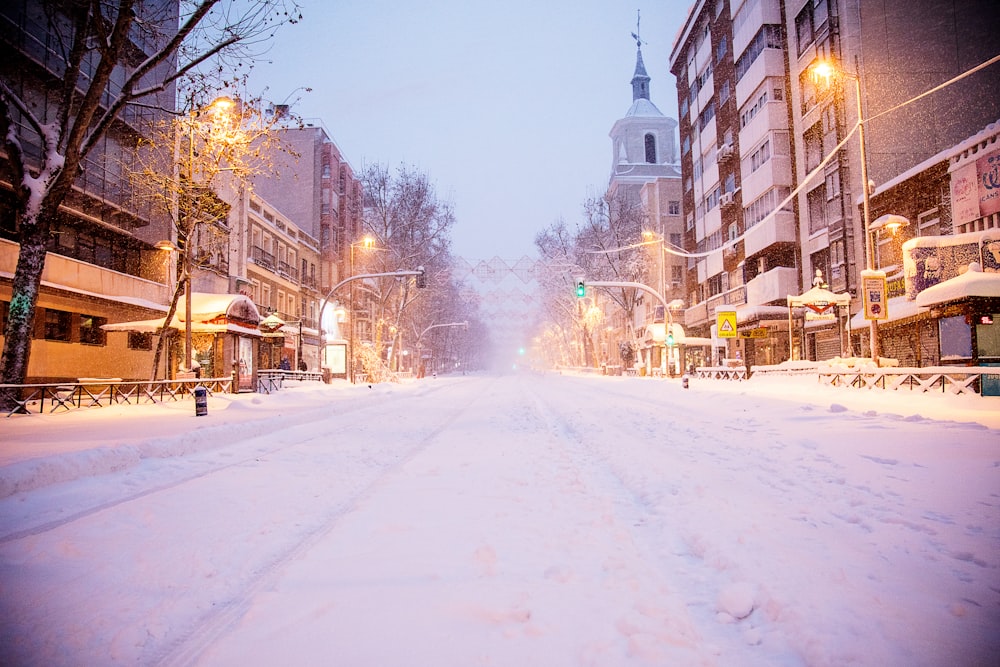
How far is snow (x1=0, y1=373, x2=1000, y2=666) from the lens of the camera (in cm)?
237

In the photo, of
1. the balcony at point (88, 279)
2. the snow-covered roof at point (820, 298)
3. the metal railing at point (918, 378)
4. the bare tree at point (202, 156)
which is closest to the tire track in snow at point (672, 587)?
the metal railing at point (918, 378)

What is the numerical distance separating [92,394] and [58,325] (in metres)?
7.08

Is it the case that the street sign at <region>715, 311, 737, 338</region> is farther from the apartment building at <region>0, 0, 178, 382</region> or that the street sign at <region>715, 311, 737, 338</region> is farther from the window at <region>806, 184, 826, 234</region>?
the apartment building at <region>0, 0, 178, 382</region>

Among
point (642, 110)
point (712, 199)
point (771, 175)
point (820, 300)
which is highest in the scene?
point (642, 110)

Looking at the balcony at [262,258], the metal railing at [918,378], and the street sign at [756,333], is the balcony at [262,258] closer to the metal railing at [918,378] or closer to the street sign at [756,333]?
the street sign at [756,333]

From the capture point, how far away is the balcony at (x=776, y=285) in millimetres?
28656

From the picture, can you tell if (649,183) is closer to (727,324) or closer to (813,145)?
(813,145)

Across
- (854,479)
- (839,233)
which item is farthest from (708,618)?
(839,233)

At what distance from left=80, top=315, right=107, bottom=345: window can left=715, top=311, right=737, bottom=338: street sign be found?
26635 mm

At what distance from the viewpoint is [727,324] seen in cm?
2564

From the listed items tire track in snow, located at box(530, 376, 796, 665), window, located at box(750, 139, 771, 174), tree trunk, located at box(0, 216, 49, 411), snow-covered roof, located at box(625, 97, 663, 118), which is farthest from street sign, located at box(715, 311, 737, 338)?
snow-covered roof, located at box(625, 97, 663, 118)

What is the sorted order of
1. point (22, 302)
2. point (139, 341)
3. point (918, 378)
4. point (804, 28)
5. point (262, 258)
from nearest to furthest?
point (22, 302)
point (918, 378)
point (139, 341)
point (804, 28)
point (262, 258)

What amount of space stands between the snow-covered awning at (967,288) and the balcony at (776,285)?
42.4 feet

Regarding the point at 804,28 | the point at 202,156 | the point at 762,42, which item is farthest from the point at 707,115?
the point at 202,156
